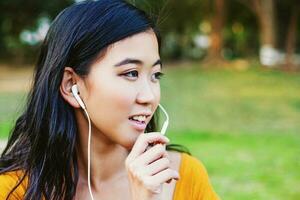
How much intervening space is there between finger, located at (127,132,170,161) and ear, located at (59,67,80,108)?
0.94 ft

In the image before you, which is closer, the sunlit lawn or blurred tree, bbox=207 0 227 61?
the sunlit lawn

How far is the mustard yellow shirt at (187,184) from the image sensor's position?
192 cm

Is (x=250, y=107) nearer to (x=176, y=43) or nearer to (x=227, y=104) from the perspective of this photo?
(x=227, y=104)

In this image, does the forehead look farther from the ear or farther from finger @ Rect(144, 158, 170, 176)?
finger @ Rect(144, 158, 170, 176)

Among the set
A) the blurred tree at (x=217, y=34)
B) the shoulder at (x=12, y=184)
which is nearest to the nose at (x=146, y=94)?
the shoulder at (x=12, y=184)

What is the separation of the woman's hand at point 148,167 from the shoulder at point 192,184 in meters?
0.24

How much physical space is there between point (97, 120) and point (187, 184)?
0.40m

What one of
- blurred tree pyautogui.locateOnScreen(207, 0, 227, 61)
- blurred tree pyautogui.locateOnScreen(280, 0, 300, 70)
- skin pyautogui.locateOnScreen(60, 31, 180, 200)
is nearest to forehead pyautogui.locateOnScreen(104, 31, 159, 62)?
skin pyautogui.locateOnScreen(60, 31, 180, 200)

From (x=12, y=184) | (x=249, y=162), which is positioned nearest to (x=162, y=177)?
(x=12, y=184)

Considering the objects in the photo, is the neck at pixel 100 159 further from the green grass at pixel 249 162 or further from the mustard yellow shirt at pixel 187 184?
the green grass at pixel 249 162

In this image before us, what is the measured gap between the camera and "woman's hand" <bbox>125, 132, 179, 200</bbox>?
1.71 metres

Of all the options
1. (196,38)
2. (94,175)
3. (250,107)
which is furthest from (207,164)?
(196,38)

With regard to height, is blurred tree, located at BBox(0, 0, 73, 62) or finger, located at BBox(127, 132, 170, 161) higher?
blurred tree, located at BBox(0, 0, 73, 62)

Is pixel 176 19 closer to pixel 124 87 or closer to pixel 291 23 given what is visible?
pixel 291 23
